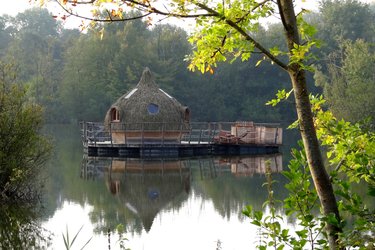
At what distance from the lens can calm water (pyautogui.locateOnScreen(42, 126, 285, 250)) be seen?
1151cm

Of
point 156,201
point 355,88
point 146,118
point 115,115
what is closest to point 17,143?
point 156,201

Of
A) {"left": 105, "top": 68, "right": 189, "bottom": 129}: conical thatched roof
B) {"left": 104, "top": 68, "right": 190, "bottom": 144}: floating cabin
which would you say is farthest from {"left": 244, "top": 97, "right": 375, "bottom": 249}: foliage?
{"left": 105, "top": 68, "right": 189, "bottom": 129}: conical thatched roof

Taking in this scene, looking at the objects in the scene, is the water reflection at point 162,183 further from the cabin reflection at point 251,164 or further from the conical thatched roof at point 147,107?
the conical thatched roof at point 147,107

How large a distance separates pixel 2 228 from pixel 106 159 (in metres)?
15.4

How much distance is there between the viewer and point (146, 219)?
13562 mm

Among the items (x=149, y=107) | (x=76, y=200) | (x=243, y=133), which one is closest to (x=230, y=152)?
(x=243, y=133)

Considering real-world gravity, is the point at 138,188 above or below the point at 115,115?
below

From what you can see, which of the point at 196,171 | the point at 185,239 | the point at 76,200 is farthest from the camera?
the point at 196,171

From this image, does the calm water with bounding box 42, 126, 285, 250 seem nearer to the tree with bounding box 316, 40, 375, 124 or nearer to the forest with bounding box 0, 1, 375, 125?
the tree with bounding box 316, 40, 375, 124

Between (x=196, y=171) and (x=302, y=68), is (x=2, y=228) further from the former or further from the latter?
(x=196, y=171)

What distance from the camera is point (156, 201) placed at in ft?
53.4

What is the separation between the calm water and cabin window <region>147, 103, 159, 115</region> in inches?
221

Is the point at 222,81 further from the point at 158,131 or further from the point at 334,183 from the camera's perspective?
the point at 334,183

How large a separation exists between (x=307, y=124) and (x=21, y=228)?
9327mm
